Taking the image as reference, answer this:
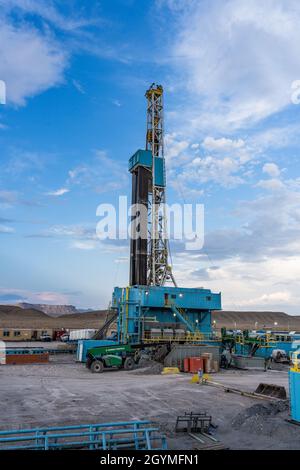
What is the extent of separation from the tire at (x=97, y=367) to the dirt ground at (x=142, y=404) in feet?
1.85

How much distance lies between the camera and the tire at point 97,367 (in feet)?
87.0

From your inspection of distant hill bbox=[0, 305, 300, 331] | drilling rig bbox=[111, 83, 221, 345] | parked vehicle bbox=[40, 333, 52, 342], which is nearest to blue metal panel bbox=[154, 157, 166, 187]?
drilling rig bbox=[111, 83, 221, 345]

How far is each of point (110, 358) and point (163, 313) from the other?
27.7 ft

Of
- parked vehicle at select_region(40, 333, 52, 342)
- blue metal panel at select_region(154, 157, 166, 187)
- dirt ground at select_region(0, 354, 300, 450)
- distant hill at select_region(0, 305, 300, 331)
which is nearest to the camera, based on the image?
dirt ground at select_region(0, 354, 300, 450)

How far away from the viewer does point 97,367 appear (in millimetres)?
26688

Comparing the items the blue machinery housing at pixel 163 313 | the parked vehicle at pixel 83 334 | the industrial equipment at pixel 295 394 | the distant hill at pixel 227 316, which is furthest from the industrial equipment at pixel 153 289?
the distant hill at pixel 227 316

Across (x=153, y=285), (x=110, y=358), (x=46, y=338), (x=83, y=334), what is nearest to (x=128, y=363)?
(x=110, y=358)

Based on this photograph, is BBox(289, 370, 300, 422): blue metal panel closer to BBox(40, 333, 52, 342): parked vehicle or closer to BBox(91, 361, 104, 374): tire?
BBox(91, 361, 104, 374): tire

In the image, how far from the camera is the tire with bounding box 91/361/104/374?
26.5 metres

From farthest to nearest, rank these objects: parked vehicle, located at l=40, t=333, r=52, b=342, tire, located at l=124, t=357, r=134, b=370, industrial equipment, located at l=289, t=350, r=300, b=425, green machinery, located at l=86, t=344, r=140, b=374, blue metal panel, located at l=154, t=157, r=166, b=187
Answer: parked vehicle, located at l=40, t=333, r=52, b=342 → blue metal panel, located at l=154, t=157, r=166, b=187 → tire, located at l=124, t=357, r=134, b=370 → green machinery, located at l=86, t=344, r=140, b=374 → industrial equipment, located at l=289, t=350, r=300, b=425

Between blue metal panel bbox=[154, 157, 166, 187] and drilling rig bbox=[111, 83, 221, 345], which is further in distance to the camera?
blue metal panel bbox=[154, 157, 166, 187]

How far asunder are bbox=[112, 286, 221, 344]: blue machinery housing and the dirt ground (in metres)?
6.58

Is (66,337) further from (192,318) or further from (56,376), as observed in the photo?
(56,376)

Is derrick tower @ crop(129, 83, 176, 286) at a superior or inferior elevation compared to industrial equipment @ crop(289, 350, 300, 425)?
superior
